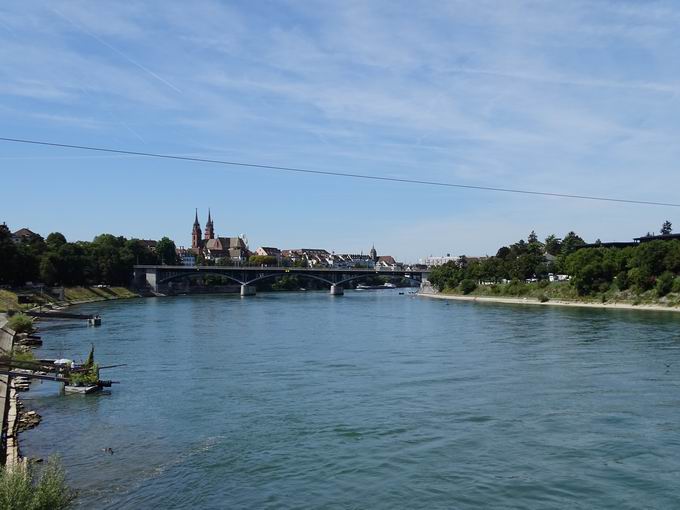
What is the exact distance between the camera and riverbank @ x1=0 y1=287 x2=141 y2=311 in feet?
226

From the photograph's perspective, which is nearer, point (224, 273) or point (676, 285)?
point (676, 285)

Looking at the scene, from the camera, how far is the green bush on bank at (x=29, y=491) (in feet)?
36.0

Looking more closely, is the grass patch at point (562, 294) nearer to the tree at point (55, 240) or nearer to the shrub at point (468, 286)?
the shrub at point (468, 286)

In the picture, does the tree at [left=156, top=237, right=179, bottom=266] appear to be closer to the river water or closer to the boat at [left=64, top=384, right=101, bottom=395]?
the river water

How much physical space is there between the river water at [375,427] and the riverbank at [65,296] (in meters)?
32.6

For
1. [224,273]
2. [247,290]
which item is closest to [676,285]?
[247,290]

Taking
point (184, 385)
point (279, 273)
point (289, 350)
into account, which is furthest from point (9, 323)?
point (279, 273)

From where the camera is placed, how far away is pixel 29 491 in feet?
38.1

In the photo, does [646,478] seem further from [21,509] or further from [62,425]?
[62,425]

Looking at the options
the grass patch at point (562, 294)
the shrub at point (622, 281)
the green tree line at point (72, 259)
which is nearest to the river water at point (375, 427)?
the grass patch at point (562, 294)

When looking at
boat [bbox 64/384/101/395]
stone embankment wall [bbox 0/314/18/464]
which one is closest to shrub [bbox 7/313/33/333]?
stone embankment wall [bbox 0/314/18/464]

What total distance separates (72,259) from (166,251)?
157 feet

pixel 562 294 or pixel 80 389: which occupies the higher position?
pixel 562 294

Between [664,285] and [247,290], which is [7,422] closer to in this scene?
[664,285]
